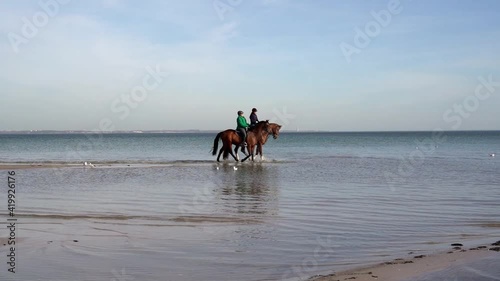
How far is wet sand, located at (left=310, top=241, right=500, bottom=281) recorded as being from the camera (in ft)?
19.0

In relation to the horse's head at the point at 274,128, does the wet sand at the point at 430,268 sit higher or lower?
lower

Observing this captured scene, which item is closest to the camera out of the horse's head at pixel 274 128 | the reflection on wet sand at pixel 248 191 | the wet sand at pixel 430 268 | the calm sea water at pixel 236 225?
the wet sand at pixel 430 268

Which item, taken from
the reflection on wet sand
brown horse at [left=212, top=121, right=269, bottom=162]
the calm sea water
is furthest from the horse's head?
the calm sea water

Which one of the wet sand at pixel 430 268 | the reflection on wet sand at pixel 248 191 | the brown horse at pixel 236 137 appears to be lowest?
the wet sand at pixel 430 268

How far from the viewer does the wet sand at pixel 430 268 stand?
19.0ft

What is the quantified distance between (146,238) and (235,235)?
1222mm

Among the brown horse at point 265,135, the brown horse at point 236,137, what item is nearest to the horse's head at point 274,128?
the brown horse at point 265,135

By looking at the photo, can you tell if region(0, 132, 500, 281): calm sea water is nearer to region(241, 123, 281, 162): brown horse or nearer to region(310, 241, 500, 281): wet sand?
region(310, 241, 500, 281): wet sand

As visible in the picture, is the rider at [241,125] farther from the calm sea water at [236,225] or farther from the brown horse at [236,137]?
the calm sea water at [236,225]

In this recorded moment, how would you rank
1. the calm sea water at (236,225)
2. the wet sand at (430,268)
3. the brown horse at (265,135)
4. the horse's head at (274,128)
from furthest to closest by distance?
1. the horse's head at (274,128)
2. the brown horse at (265,135)
3. the calm sea water at (236,225)
4. the wet sand at (430,268)

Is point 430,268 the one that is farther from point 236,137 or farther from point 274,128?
point 274,128

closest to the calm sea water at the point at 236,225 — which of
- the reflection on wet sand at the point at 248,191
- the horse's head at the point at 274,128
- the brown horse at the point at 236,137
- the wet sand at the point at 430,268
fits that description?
the reflection on wet sand at the point at 248,191

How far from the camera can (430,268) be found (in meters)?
6.12

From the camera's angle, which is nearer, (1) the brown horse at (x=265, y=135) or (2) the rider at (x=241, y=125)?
(2) the rider at (x=241, y=125)
